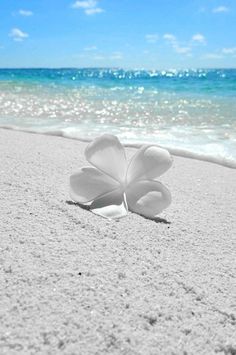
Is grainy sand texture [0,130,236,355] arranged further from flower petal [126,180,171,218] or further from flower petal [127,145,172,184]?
flower petal [127,145,172,184]

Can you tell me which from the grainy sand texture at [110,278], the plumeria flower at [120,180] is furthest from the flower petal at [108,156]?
the grainy sand texture at [110,278]

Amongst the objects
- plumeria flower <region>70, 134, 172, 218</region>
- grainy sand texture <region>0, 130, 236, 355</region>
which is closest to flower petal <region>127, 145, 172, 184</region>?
plumeria flower <region>70, 134, 172, 218</region>

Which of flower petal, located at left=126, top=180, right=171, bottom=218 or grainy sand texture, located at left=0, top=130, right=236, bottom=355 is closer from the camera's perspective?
grainy sand texture, located at left=0, top=130, right=236, bottom=355

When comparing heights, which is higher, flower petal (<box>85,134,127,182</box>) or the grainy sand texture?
flower petal (<box>85,134,127,182</box>)

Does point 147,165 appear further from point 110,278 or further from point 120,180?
point 110,278

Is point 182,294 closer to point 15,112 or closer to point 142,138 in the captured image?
point 142,138
